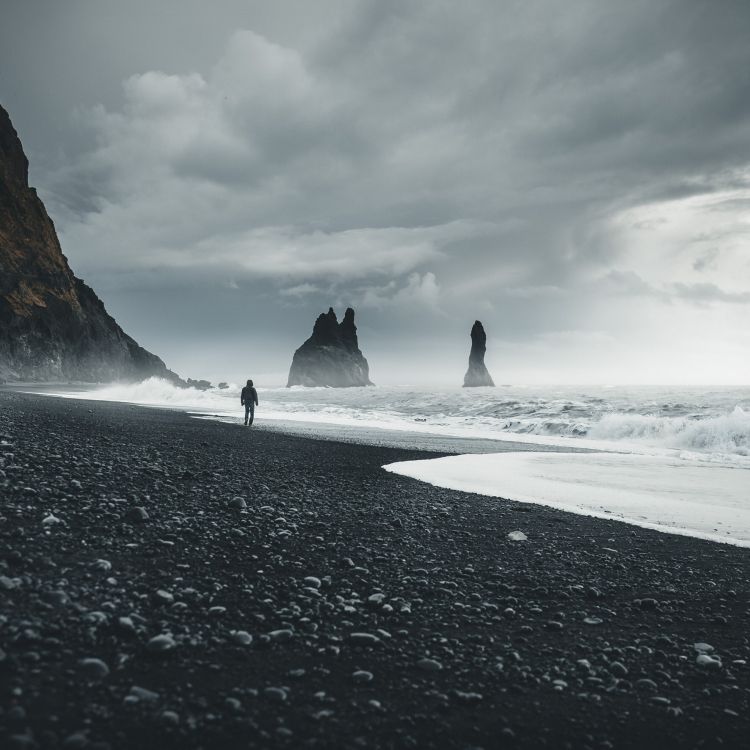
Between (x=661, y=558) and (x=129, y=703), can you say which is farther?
(x=661, y=558)

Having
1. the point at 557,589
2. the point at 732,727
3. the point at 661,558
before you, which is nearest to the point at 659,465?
the point at 661,558

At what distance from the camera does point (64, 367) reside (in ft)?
298

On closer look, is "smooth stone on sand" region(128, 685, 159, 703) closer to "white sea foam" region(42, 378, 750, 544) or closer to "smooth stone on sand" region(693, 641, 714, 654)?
"smooth stone on sand" region(693, 641, 714, 654)

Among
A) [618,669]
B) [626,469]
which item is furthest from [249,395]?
[618,669]

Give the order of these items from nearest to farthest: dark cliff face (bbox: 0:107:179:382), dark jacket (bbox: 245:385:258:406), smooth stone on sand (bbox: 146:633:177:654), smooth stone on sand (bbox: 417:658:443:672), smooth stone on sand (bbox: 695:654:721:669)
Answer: smooth stone on sand (bbox: 146:633:177:654)
smooth stone on sand (bbox: 417:658:443:672)
smooth stone on sand (bbox: 695:654:721:669)
dark jacket (bbox: 245:385:258:406)
dark cliff face (bbox: 0:107:179:382)

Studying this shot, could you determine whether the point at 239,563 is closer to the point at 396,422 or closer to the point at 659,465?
the point at 659,465

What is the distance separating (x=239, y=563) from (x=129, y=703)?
224 centimetres

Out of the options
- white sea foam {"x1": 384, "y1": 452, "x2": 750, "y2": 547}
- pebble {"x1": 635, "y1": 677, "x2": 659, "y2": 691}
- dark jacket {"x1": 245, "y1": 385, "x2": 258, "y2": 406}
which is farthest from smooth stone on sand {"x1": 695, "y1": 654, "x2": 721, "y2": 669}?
dark jacket {"x1": 245, "y1": 385, "x2": 258, "y2": 406}

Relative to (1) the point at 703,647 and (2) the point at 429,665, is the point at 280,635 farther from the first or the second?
(1) the point at 703,647

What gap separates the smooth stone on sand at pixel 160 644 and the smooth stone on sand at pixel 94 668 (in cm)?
30

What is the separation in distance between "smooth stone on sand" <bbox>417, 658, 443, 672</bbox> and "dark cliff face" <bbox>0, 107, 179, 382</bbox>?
86.0 metres

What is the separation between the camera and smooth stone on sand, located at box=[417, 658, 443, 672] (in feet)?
11.2

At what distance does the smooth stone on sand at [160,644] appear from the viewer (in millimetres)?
3162

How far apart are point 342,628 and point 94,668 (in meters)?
1.74
